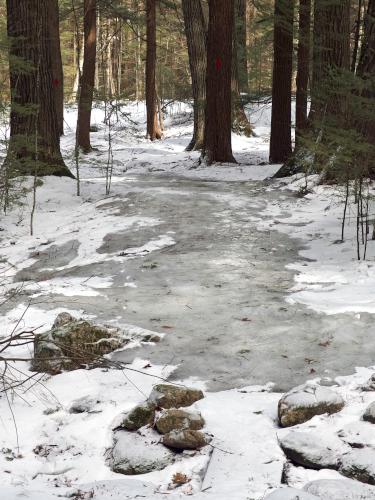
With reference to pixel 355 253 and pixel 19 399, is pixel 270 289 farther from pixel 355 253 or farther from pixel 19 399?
pixel 19 399

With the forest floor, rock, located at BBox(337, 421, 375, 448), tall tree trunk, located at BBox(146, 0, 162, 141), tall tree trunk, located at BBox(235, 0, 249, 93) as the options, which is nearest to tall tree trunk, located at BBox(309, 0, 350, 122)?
the forest floor

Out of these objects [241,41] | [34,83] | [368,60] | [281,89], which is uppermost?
[241,41]

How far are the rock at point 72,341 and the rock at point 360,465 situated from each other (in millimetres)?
1967

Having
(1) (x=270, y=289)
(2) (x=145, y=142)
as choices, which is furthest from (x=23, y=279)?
(2) (x=145, y=142)

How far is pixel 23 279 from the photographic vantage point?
614 centimetres

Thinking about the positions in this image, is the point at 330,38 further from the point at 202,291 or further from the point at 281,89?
the point at 202,291

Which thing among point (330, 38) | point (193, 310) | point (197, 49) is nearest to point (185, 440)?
point (193, 310)

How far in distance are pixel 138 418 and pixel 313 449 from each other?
1001mm

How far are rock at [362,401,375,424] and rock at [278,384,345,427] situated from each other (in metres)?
0.18

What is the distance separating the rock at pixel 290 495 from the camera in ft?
7.36

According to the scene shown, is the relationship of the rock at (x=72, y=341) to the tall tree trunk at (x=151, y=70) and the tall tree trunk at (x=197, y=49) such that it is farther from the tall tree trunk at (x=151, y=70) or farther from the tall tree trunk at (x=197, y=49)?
the tall tree trunk at (x=151, y=70)

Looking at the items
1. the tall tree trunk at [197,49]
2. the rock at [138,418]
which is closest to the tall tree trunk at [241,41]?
the tall tree trunk at [197,49]

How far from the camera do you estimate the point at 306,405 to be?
3088 mm

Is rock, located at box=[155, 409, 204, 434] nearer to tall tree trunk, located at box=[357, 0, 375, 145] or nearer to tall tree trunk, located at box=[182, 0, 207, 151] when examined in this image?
tall tree trunk, located at box=[357, 0, 375, 145]
